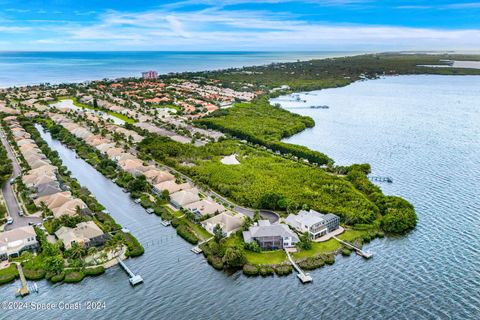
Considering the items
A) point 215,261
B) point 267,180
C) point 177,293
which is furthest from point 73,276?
point 267,180

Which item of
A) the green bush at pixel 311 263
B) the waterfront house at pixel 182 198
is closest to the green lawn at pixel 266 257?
the green bush at pixel 311 263

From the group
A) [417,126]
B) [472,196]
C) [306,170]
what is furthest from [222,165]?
[417,126]

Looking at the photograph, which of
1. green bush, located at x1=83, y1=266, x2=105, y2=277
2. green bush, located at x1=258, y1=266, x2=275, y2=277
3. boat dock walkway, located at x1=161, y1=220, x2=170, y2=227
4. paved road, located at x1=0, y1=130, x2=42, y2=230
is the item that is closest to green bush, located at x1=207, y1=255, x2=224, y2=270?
green bush, located at x1=258, y1=266, x2=275, y2=277

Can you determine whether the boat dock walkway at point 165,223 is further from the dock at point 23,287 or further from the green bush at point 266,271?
the dock at point 23,287

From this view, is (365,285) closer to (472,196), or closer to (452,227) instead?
(452,227)

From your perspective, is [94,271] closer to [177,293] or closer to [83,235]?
[83,235]

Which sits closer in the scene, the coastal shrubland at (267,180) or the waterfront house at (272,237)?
the waterfront house at (272,237)

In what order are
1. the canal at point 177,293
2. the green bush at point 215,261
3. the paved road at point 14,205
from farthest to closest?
the paved road at point 14,205
the green bush at point 215,261
the canal at point 177,293
